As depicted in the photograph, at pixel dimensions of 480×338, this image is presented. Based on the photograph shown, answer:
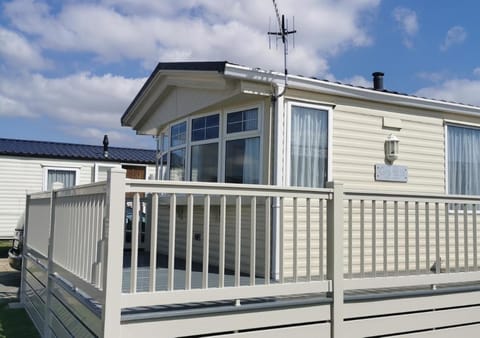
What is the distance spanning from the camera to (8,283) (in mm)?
8266

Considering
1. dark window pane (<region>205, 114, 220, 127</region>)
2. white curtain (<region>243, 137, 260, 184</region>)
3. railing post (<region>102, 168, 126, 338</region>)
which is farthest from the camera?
dark window pane (<region>205, 114, 220, 127</region>)

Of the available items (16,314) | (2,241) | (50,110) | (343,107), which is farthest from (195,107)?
(50,110)

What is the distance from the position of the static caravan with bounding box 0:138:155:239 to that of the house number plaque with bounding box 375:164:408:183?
11377mm

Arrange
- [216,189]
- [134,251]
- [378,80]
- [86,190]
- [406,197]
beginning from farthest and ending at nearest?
[378,80] < [406,197] < [86,190] < [216,189] < [134,251]

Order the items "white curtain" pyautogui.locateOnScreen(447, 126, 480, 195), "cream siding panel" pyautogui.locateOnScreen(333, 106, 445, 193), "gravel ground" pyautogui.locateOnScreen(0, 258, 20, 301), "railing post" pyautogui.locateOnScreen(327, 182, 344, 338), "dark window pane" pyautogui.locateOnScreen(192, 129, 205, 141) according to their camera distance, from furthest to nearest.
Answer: "gravel ground" pyautogui.locateOnScreen(0, 258, 20, 301)
"white curtain" pyautogui.locateOnScreen(447, 126, 480, 195)
"dark window pane" pyautogui.locateOnScreen(192, 129, 205, 141)
"cream siding panel" pyautogui.locateOnScreen(333, 106, 445, 193)
"railing post" pyautogui.locateOnScreen(327, 182, 344, 338)

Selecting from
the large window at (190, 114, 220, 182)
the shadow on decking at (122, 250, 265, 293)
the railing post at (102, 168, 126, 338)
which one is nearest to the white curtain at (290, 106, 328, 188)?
the large window at (190, 114, 220, 182)

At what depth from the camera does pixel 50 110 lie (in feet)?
111

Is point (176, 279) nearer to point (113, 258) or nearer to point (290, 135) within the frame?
point (113, 258)

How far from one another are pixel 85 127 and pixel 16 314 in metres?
33.3

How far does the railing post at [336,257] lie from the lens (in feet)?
11.7

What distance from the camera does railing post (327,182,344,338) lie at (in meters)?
3.56

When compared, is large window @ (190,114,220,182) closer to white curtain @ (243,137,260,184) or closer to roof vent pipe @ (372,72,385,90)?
white curtain @ (243,137,260,184)

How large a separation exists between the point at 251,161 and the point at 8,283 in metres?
5.36

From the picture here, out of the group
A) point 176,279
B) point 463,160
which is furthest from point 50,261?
point 463,160
